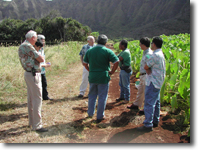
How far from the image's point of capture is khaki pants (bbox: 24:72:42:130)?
3.00 meters

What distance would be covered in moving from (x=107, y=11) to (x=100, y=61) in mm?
80459

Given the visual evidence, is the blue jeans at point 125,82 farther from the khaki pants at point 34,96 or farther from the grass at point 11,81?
the grass at point 11,81

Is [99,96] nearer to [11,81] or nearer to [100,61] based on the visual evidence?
[100,61]

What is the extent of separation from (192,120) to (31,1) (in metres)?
89.0

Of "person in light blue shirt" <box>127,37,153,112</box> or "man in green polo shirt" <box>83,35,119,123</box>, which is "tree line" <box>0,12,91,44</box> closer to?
"person in light blue shirt" <box>127,37,153,112</box>

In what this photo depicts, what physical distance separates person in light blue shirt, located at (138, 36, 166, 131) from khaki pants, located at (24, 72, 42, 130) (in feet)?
6.24

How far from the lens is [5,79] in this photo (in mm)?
5703

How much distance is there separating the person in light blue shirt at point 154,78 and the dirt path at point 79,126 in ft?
1.06

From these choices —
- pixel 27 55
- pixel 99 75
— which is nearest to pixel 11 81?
pixel 27 55

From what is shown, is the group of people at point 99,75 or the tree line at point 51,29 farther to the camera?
the tree line at point 51,29

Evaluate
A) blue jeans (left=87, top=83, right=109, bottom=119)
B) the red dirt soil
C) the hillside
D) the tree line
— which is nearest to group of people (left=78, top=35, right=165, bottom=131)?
blue jeans (left=87, top=83, right=109, bottom=119)

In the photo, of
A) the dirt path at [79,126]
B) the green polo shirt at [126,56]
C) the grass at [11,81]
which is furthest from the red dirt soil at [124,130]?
the grass at [11,81]

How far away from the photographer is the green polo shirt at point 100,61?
3.33 metres

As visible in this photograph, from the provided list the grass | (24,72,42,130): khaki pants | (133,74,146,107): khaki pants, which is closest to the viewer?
(24,72,42,130): khaki pants
